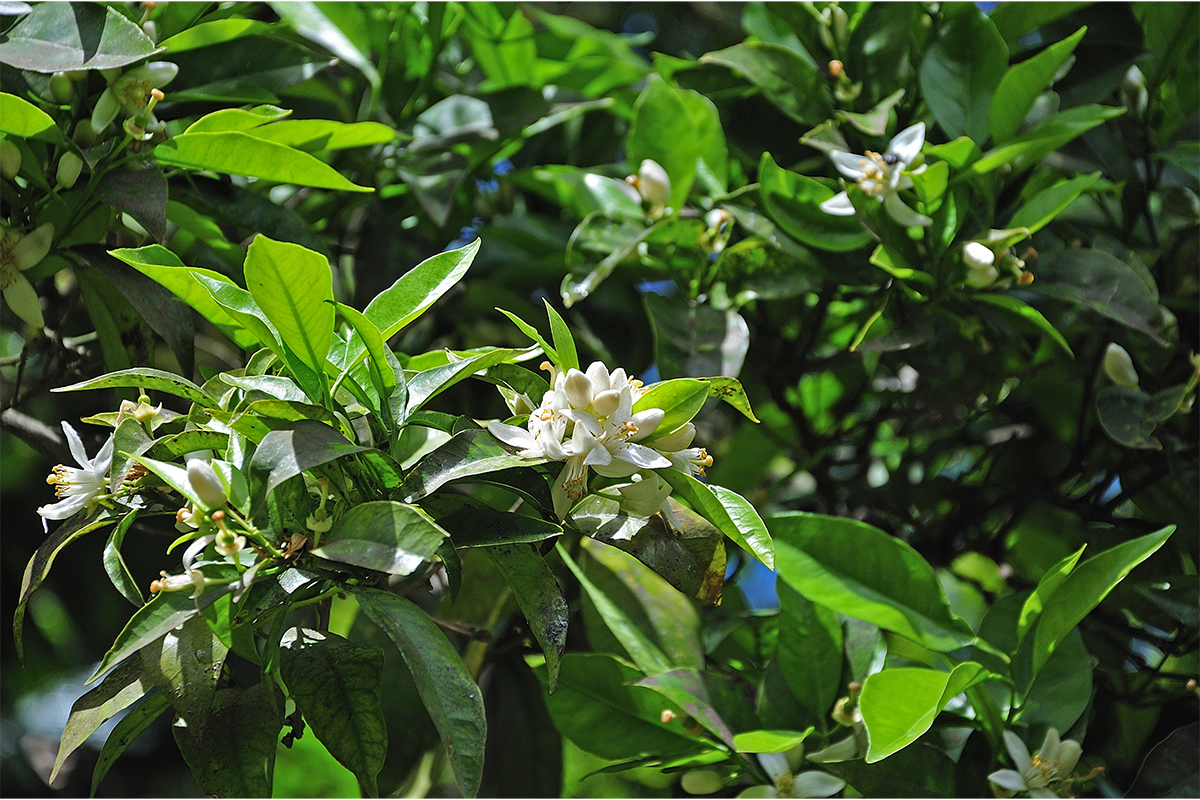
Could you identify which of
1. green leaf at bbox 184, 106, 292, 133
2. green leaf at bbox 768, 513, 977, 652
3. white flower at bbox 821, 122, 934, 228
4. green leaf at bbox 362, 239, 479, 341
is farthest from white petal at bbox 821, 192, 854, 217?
green leaf at bbox 184, 106, 292, 133

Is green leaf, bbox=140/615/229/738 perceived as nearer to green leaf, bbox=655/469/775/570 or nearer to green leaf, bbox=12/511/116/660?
green leaf, bbox=12/511/116/660

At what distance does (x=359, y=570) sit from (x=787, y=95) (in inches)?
28.4

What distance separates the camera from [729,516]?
60 cm

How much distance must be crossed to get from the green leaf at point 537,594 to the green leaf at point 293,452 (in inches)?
5.3

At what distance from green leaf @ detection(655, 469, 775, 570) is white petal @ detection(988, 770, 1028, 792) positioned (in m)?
0.33

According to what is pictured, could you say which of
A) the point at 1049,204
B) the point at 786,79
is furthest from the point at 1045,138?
the point at 786,79

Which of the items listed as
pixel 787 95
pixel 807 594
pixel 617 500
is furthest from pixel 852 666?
pixel 787 95

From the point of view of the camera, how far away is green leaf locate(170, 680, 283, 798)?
587 mm

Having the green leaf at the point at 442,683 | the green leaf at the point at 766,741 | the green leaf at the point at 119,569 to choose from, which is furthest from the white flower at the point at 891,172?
the green leaf at the point at 119,569

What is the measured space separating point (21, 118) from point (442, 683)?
1.79ft

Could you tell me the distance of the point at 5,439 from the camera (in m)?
1.65

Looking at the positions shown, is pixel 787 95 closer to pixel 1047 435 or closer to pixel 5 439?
pixel 1047 435

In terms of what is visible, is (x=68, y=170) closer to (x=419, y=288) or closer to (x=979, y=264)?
(x=419, y=288)

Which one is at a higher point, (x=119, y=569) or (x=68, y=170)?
(x=68, y=170)
